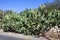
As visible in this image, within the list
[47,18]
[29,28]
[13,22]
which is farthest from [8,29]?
[47,18]

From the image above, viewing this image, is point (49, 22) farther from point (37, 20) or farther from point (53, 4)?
point (53, 4)

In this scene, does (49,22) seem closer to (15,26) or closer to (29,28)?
(29,28)

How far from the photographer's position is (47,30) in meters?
19.2

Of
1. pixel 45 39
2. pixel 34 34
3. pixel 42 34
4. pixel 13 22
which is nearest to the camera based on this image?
pixel 45 39

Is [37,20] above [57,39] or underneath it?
above

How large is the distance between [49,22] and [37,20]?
1.23 metres

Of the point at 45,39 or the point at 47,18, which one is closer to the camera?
the point at 45,39

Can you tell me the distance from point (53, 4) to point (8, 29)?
543 cm

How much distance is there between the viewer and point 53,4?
2231cm

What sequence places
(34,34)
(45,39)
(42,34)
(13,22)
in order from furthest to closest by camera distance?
1. (13,22)
2. (34,34)
3. (42,34)
4. (45,39)

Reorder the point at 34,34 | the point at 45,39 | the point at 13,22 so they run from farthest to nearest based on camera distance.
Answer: the point at 13,22 < the point at 34,34 < the point at 45,39

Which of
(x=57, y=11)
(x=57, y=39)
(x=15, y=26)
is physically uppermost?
(x=57, y=11)

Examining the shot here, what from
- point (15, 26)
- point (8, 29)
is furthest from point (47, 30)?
point (8, 29)

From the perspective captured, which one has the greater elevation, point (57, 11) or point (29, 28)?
point (57, 11)
